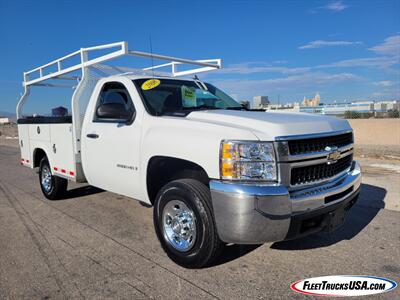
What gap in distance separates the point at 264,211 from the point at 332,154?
105 centimetres

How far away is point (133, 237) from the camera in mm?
4391

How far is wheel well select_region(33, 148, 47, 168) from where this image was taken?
6.74 m

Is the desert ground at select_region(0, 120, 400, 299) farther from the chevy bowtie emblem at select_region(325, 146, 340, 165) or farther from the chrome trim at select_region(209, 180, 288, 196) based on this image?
the chevy bowtie emblem at select_region(325, 146, 340, 165)

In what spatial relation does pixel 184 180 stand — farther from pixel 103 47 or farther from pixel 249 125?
pixel 103 47

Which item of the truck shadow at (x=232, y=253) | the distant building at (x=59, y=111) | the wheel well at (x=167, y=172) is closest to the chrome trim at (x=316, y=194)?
the wheel well at (x=167, y=172)

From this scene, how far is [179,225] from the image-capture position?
11.5 ft

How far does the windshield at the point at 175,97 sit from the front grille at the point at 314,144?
1456 millimetres

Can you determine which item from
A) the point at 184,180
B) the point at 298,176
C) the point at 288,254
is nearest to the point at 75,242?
the point at 184,180

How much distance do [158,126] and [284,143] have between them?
4.73 ft

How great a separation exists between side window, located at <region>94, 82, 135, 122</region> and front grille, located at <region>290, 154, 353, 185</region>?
2.13 m

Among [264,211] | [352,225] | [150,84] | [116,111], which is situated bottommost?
[352,225]

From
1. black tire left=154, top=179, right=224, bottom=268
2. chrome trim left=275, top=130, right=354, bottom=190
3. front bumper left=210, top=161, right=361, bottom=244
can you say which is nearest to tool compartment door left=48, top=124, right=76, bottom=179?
black tire left=154, top=179, right=224, bottom=268

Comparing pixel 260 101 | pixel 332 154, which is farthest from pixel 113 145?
pixel 260 101

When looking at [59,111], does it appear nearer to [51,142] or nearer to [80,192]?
[51,142]
